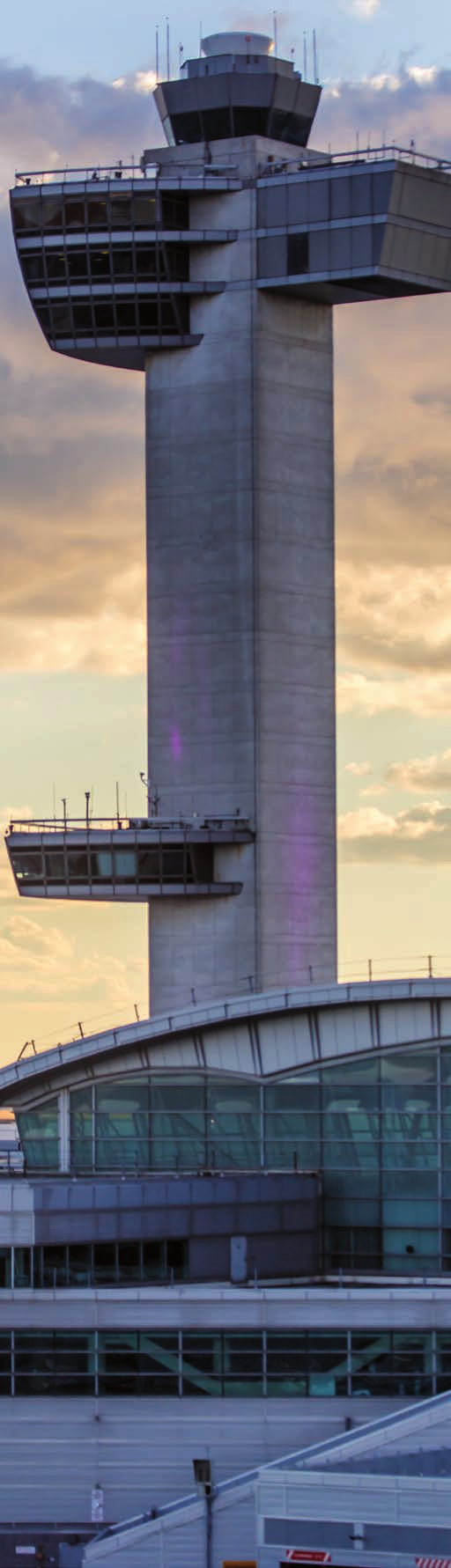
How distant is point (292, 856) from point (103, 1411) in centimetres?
5636

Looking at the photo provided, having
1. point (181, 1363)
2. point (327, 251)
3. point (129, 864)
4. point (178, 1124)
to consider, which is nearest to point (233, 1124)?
point (178, 1124)

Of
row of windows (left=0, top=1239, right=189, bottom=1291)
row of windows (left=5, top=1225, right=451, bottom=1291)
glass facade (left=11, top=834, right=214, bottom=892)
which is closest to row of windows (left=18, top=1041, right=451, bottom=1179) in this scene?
row of windows (left=5, top=1225, right=451, bottom=1291)

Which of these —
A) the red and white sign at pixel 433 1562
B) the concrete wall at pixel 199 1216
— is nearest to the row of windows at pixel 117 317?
the concrete wall at pixel 199 1216

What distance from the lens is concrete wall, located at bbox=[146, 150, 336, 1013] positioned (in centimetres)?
14350

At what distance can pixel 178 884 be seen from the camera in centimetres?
14325

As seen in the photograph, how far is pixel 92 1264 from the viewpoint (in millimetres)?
92938

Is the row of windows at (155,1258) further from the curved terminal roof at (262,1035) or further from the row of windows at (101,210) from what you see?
the row of windows at (101,210)

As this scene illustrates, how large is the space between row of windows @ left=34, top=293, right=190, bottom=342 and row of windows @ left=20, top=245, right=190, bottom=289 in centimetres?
113

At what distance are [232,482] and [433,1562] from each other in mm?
77016

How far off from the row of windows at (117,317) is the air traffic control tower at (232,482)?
0.15m

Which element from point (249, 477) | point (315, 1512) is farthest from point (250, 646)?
point (315, 1512)

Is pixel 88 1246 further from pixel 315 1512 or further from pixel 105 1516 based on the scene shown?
pixel 315 1512

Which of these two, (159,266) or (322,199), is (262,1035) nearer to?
(159,266)

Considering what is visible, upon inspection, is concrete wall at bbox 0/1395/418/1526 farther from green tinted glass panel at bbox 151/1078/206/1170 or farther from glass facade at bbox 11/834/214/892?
glass facade at bbox 11/834/214/892
